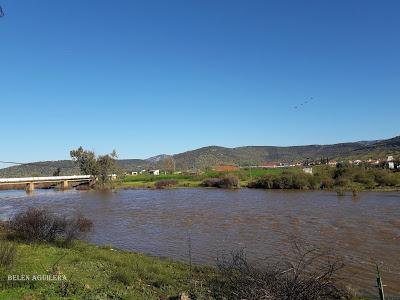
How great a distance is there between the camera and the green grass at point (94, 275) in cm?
1147

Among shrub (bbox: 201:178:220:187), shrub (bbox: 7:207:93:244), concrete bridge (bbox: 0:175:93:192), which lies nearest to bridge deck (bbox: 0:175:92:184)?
concrete bridge (bbox: 0:175:93:192)

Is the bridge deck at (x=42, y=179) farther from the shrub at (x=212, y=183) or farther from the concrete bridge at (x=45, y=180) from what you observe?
the shrub at (x=212, y=183)

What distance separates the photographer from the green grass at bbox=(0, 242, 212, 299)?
11.5 meters

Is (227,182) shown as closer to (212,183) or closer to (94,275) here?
(212,183)

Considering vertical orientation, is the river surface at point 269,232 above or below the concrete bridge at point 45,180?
below

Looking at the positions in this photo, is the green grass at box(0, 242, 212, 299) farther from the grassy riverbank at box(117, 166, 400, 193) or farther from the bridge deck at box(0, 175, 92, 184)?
the bridge deck at box(0, 175, 92, 184)

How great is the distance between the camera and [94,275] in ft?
46.6

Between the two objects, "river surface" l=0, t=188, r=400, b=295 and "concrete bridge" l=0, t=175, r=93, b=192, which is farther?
"concrete bridge" l=0, t=175, r=93, b=192

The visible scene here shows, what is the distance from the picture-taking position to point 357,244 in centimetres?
2352

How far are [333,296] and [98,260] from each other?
8.99m

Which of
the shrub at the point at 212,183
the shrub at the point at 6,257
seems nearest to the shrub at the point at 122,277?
the shrub at the point at 6,257

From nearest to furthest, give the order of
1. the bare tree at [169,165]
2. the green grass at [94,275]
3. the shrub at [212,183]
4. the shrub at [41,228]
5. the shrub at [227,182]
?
the green grass at [94,275], the shrub at [41,228], the shrub at [227,182], the shrub at [212,183], the bare tree at [169,165]

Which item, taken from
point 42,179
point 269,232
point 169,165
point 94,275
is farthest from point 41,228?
point 169,165

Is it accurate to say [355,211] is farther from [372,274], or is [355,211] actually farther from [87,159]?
[87,159]
